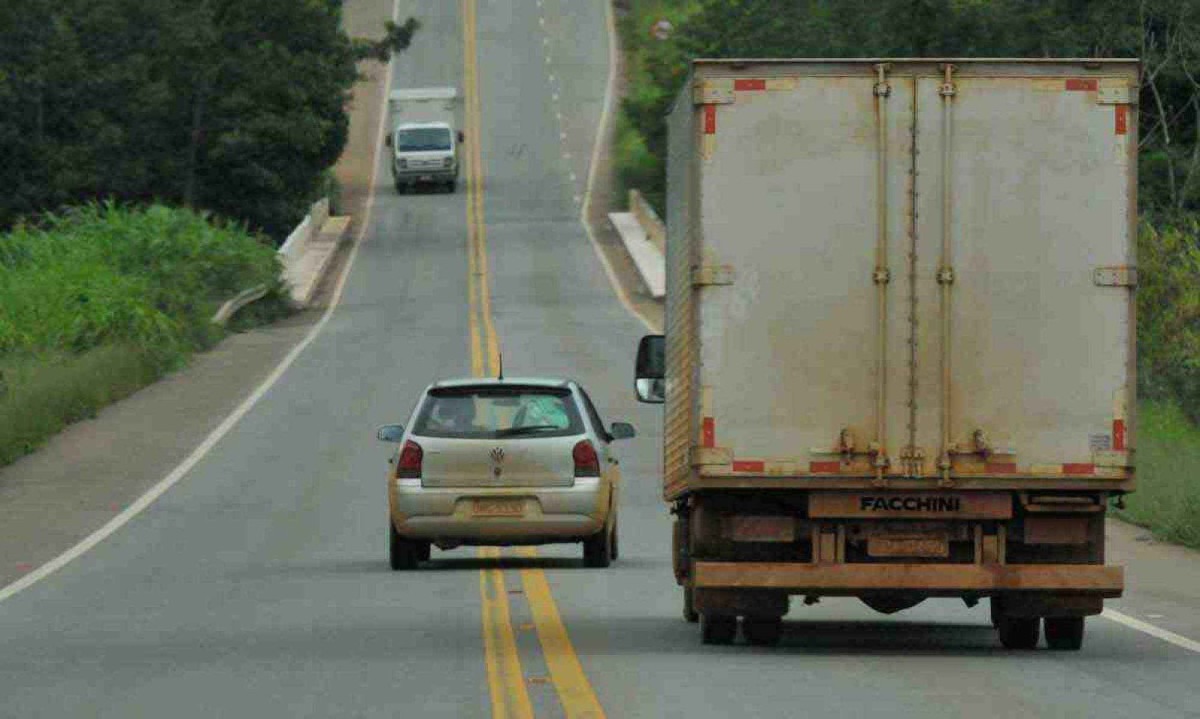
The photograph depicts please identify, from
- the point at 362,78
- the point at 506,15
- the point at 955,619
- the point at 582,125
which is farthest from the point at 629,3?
the point at 955,619

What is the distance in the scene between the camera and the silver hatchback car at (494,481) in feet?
71.8

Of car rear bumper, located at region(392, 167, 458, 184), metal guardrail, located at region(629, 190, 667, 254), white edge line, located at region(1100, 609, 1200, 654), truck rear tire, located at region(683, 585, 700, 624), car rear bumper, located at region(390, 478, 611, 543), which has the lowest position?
white edge line, located at region(1100, 609, 1200, 654)

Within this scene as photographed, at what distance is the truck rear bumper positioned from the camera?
1503 cm

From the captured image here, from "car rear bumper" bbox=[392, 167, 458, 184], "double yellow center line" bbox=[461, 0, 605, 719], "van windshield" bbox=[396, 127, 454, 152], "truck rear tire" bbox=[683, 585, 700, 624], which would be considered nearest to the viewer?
"double yellow center line" bbox=[461, 0, 605, 719]

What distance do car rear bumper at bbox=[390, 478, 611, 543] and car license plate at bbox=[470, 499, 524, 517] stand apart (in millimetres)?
23

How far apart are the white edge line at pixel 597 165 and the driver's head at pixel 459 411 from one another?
32777 mm

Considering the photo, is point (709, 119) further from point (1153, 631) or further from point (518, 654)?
point (1153, 631)

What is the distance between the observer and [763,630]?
632 inches

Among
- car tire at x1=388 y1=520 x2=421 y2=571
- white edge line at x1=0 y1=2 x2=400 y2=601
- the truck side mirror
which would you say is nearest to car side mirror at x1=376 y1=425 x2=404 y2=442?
car tire at x1=388 y1=520 x2=421 y2=571

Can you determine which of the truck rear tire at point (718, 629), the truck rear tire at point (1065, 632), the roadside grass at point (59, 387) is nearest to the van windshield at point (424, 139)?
the roadside grass at point (59, 387)

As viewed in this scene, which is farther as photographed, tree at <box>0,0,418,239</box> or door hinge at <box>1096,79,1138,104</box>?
tree at <box>0,0,418,239</box>

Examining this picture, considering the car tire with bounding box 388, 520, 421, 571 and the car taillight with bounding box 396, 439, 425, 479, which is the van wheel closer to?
the car tire with bounding box 388, 520, 421, 571

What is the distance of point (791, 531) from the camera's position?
15281mm

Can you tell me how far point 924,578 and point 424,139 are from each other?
75.0 m
